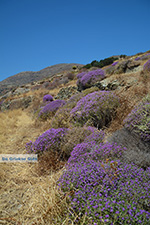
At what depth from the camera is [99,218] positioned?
5.23ft

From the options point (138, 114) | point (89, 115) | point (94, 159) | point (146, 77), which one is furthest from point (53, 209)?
point (146, 77)

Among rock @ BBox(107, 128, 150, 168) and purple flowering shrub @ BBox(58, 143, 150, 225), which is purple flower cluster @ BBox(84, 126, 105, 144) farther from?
purple flowering shrub @ BBox(58, 143, 150, 225)

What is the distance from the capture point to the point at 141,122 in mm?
2895

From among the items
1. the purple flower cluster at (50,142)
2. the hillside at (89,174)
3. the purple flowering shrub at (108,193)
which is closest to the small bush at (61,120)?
the hillside at (89,174)

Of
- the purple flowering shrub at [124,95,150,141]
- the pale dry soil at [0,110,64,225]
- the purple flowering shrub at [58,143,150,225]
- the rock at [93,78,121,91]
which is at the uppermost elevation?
the rock at [93,78,121,91]

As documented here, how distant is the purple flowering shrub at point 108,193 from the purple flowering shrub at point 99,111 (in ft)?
6.44

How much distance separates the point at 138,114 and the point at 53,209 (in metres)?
2.29

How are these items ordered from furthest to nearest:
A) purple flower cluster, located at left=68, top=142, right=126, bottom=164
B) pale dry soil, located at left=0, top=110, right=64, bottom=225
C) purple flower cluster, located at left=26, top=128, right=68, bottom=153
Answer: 1. purple flower cluster, located at left=26, top=128, right=68, bottom=153
2. purple flower cluster, located at left=68, top=142, right=126, bottom=164
3. pale dry soil, located at left=0, top=110, right=64, bottom=225

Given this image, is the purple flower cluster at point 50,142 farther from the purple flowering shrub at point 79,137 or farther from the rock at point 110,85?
the rock at point 110,85

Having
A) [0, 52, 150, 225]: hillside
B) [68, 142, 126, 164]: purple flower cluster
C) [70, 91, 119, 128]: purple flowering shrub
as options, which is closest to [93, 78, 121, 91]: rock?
[0, 52, 150, 225]: hillside

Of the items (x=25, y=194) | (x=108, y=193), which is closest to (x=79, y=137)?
(x=25, y=194)

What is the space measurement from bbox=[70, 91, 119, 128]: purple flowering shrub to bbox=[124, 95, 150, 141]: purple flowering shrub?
Result: 1.00 m

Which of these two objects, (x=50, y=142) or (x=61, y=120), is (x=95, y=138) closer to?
(x=50, y=142)

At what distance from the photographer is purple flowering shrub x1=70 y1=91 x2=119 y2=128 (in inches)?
→ 164
